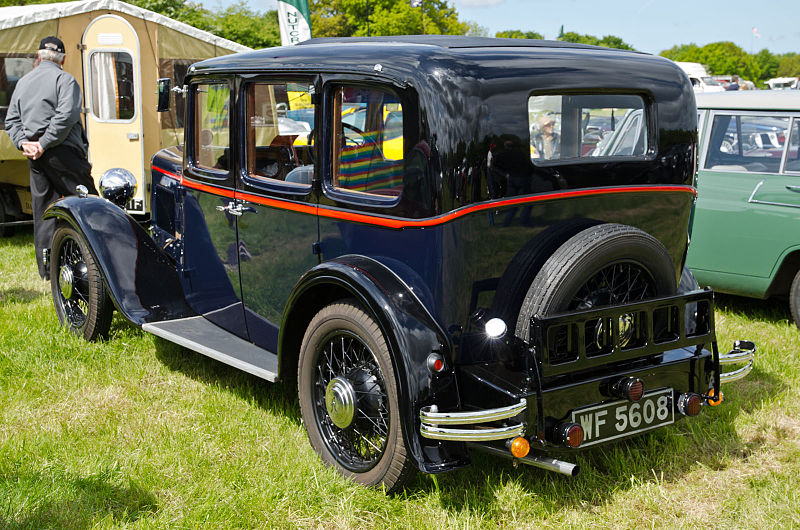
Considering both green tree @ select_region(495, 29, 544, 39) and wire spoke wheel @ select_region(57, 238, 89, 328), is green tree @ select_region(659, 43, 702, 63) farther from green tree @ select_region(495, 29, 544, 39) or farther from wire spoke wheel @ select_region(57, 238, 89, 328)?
wire spoke wheel @ select_region(57, 238, 89, 328)

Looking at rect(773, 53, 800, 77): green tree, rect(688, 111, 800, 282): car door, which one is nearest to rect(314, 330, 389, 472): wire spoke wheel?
rect(688, 111, 800, 282): car door

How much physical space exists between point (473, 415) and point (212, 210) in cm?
223

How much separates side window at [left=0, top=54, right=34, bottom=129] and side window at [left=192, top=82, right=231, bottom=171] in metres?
5.58

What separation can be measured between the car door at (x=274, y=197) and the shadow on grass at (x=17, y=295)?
9.74ft

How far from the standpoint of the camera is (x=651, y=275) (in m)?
3.32

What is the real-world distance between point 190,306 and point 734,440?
318cm

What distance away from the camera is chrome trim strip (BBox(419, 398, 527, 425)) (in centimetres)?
282

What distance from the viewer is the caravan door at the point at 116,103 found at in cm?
979

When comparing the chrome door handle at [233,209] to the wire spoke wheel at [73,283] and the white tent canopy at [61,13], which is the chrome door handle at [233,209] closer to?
the wire spoke wheel at [73,283]

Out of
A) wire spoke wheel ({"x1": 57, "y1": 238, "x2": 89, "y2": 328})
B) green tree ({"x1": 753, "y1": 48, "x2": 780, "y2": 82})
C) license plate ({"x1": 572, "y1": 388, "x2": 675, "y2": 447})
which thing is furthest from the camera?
green tree ({"x1": 753, "y1": 48, "x2": 780, "y2": 82})

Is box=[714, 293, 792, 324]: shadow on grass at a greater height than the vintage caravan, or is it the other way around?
the vintage caravan

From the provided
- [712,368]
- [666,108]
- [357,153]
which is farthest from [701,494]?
[357,153]

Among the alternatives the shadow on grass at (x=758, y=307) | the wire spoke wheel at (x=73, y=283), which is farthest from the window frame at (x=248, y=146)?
the shadow on grass at (x=758, y=307)

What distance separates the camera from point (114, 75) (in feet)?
32.5
